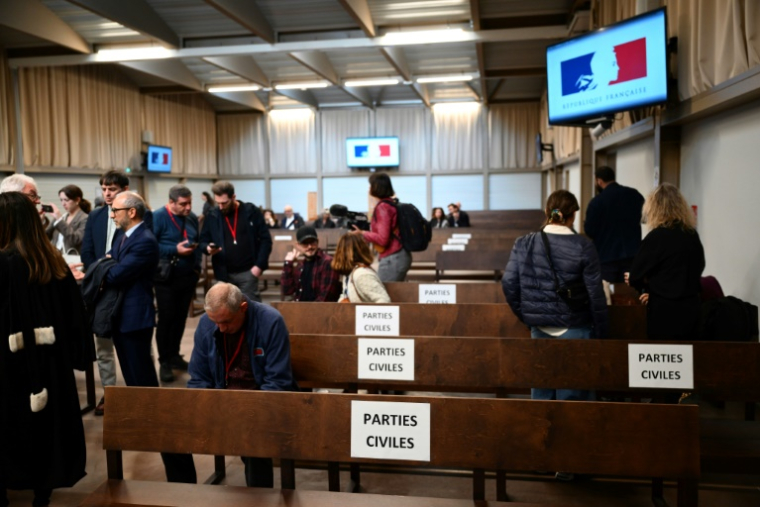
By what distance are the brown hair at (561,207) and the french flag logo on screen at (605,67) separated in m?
2.74

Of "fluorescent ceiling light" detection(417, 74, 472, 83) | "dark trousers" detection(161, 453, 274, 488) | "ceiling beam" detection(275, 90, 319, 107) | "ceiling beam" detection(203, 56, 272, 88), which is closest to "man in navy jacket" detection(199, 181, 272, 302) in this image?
"dark trousers" detection(161, 453, 274, 488)

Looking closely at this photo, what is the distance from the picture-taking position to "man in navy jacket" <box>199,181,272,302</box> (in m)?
5.33

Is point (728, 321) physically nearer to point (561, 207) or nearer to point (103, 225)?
point (561, 207)

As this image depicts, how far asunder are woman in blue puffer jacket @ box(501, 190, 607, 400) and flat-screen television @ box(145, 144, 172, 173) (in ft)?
48.1

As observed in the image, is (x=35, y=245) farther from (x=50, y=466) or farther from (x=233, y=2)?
(x=233, y=2)

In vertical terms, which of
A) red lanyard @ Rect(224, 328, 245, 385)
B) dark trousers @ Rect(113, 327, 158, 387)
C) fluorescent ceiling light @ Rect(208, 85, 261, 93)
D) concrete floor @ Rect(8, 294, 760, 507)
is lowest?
concrete floor @ Rect(8, 294, 760, 507)

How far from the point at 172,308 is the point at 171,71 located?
11128mm

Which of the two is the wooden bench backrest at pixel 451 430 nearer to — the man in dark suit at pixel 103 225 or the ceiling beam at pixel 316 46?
the man in dark suit at pixel 103 225

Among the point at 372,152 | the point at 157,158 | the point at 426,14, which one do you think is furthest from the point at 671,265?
the point at 372,152

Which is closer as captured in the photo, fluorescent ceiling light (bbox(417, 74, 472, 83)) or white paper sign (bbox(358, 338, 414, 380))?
white paper sign (bbox(358, 338, 414, 380))

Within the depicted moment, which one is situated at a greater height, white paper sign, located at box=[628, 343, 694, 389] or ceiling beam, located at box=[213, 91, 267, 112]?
ceiling beam, located at box=[213, 91, 267, 112]

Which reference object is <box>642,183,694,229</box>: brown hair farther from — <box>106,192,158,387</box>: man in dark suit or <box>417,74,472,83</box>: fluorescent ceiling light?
<box>417,74,472,83</box>: fluorescent ceiling light

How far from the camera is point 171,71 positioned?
1473 cm

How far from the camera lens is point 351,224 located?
530cm
